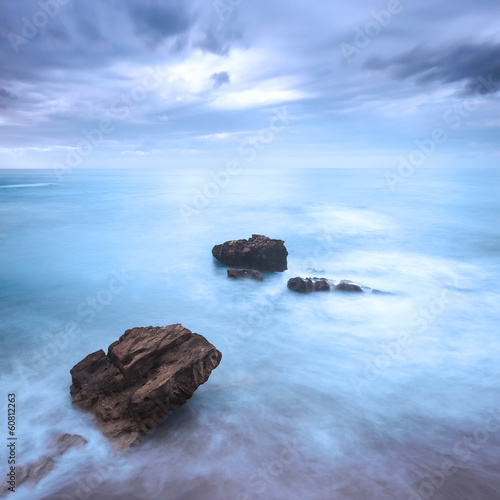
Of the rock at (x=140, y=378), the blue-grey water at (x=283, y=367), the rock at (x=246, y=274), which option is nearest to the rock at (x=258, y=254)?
the blue-grey water at (x=283, y=367)

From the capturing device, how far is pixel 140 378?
25.6ft

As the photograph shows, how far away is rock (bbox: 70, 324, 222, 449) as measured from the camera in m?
7.08

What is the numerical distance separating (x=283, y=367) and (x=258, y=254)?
805 centimetres

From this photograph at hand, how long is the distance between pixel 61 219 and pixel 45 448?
31.3 m

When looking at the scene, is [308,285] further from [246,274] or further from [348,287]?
[246,274]

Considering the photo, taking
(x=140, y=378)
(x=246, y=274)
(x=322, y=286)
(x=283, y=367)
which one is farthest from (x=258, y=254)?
(x=140, y=378)

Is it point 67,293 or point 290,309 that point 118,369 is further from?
point 67,293

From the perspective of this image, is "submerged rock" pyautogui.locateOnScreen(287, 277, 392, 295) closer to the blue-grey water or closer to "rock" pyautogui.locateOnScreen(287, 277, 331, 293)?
"rock" pyautogui.locateOnScreen(287, 277, 331, 293)

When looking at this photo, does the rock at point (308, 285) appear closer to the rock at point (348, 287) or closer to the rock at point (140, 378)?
the rock at point (348, 287)

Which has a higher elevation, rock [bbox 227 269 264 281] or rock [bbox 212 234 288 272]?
rock [bbox 212 234 288 272]

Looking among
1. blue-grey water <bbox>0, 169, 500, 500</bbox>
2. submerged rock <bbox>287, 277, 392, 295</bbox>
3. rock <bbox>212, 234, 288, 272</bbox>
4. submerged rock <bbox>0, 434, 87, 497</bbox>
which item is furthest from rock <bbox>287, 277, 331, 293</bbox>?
submerged rock <bbox>0, 434, 87, 497</bbox>

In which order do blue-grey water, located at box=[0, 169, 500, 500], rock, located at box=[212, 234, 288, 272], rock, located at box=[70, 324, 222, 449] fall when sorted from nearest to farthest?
blue-grey water, located at box=[0, 169, 500, 500] < rock, located at box=[70, 324, 222, 449] < rock, located at box=[212, 234, 288, 272]

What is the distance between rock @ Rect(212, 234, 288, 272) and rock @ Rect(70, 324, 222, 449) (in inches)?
364

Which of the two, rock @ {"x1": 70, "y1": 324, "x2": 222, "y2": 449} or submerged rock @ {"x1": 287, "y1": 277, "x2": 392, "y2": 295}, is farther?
submerged rock @ {"x1": 287, "y1": 277, "x2": 392, "y2": 295}
